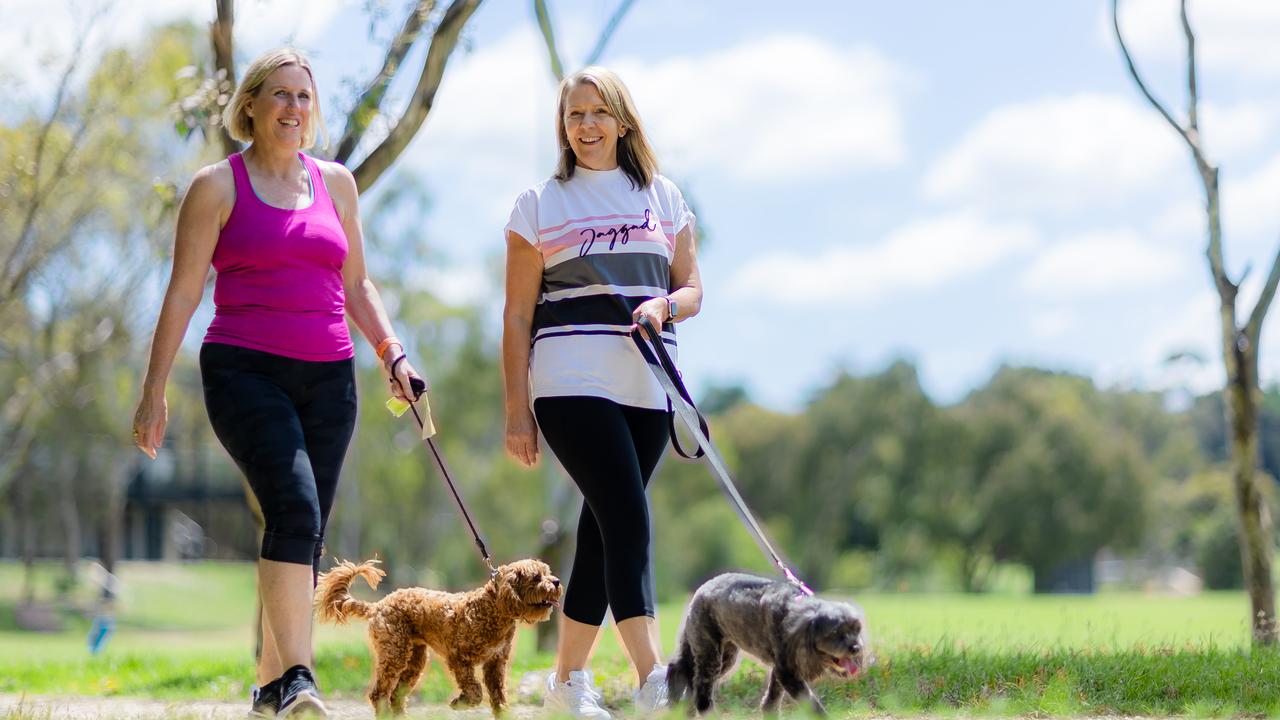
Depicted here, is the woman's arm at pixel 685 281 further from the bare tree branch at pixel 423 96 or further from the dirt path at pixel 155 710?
the bare tree branch at pixel 423 96

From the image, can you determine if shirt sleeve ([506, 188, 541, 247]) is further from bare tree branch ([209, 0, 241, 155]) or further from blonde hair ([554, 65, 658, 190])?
bare tree branch ([209, 0, 241, 155])

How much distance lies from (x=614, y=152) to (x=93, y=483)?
44613 mm

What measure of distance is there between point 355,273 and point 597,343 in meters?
1.02

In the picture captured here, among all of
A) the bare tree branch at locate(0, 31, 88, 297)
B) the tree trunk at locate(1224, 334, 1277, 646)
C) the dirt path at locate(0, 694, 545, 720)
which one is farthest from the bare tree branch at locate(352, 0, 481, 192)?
the bare tree branch at locate(0, 31, 88, 297)

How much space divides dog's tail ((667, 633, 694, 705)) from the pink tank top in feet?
5.33

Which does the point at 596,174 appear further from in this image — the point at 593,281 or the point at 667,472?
the point at 667,472

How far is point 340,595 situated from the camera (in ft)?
17.7

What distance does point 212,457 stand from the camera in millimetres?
56188

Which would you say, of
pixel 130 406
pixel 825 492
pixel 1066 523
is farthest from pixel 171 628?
→ pixel 1066 523

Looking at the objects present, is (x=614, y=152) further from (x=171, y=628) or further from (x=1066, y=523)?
(x=1066, y=523)

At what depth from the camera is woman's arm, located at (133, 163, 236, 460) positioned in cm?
481

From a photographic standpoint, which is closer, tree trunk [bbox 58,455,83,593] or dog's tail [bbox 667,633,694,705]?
dog's tail [bbox 667,633,694,705]

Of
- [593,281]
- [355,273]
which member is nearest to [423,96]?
[355,273]

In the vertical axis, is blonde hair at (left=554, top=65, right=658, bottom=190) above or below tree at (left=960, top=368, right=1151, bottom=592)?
above
